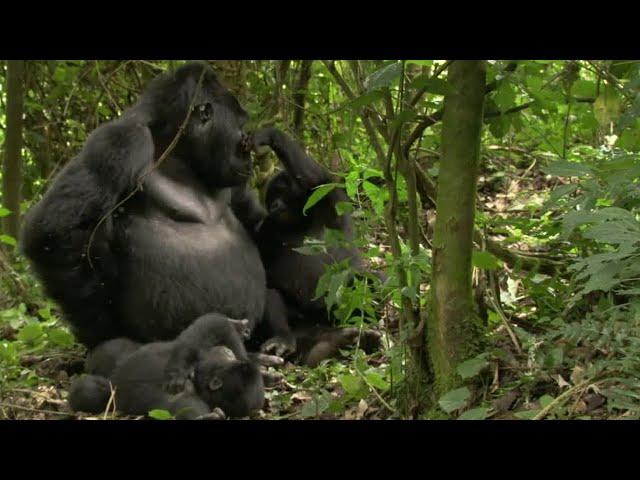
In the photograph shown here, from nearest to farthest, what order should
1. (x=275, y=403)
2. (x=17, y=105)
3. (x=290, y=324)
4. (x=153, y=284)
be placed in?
(x=275, y=403), (x=153, y=284), (x=290, y=324), (x=17, y=105)

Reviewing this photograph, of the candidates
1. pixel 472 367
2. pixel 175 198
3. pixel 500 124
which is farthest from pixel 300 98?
pixel 472 367

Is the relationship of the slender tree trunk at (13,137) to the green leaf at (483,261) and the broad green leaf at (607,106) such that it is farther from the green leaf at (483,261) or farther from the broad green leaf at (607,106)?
the broad green leaf at (607,106)

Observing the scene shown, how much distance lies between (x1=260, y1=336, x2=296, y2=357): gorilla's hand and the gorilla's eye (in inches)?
44.6

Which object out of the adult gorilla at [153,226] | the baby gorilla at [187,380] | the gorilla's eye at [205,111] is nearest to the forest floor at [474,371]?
the baby gorilla at [187,380]

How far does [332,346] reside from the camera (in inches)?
154

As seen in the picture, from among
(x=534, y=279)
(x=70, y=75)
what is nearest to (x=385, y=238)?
(x=534, y=279)

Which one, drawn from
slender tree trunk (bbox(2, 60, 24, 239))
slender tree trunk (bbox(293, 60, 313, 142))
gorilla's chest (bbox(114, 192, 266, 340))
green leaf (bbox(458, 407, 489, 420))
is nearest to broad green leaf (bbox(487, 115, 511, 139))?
green leaf (bbox(458, 407, 489, 420))

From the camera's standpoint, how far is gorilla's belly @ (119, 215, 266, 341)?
12.3 ft

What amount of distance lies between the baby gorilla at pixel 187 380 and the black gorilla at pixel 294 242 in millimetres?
849

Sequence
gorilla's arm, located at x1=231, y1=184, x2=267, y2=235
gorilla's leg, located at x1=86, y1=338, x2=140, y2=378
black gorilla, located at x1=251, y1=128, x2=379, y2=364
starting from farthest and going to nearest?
gorilla's arm, located at x1=231, y1=184, x2=267, y2=235, black gorilla, located at x1=251, y1=128, x2=379, y2=364, gorilla's leg, located at x1=86, y1=338, x2=140, y2=378

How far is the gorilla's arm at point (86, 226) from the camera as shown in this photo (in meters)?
3.52

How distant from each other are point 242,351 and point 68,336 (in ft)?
3.49

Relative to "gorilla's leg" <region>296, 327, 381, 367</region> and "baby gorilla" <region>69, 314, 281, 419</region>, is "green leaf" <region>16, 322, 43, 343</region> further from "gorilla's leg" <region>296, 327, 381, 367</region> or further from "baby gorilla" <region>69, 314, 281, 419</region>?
"gorilla's leg" <region>296, 327, 381, 367</region>
